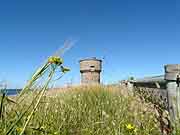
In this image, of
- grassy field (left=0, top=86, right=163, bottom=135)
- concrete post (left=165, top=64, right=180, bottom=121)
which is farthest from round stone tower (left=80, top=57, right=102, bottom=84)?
concrete post (left=165, top=64, right=180, bottom=121)

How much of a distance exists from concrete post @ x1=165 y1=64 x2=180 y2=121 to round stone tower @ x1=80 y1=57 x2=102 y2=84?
13017 millimetres

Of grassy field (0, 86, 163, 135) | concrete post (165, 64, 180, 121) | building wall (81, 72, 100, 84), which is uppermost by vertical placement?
building wall (81, 72, 100, 84)

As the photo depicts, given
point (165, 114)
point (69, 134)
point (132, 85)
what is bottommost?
point (69, 134)

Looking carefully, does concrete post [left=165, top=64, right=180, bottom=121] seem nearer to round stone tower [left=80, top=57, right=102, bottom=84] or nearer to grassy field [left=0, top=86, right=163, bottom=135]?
grassy field [left=0, top=86, right=163, bottom=135]

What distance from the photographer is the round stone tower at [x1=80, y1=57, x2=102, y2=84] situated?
16.4 meters

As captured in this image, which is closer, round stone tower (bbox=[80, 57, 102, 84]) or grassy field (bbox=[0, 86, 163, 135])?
grassy field (bbox=[0, 86, 163, 135])

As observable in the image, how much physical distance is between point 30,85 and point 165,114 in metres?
2.30

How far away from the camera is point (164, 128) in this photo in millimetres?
2930

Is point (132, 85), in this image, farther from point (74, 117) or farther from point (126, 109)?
point (74, 117)

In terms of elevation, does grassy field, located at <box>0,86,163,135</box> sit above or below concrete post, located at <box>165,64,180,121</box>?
below

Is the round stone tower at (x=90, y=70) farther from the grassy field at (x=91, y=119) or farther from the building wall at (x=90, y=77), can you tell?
the grassy field at (x=91, y=119)

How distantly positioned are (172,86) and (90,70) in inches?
515

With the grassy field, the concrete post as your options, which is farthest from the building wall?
the concrete post

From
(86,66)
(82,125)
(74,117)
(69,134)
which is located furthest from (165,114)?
(86,66)
